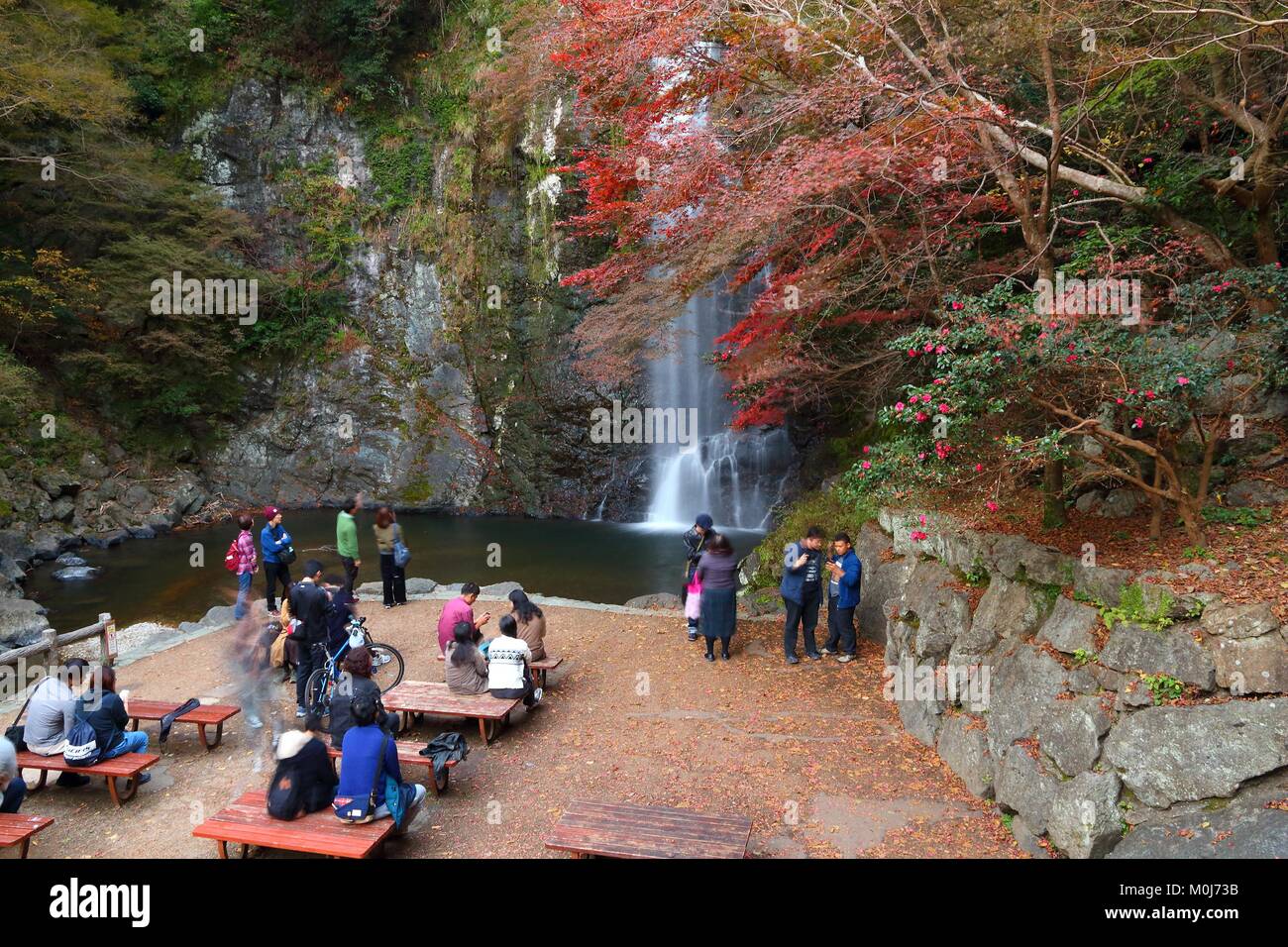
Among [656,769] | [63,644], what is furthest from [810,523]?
[63,644]

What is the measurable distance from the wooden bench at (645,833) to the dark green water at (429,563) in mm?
8629

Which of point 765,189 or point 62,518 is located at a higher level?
point 765,189

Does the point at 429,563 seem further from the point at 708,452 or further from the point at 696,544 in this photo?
the point at 696,544

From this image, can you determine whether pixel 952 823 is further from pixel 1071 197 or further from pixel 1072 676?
pixel 1071 197

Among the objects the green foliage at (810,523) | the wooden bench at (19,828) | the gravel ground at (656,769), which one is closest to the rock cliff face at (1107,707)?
the gravel ground at (656,769)

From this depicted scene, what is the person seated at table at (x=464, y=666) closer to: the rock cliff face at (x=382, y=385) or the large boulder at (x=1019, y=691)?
the large boulder at (x=1019, y=691)

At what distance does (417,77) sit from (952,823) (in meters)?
26.0

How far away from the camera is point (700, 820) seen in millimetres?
4711

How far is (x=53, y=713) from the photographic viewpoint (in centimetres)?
563

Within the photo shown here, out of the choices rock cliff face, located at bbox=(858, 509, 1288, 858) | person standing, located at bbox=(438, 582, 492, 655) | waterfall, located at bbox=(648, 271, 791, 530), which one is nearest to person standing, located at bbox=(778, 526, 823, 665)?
rock cliff face, located at bbox=(858, 509, 1288, 858)

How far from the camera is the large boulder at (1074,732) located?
176 inches

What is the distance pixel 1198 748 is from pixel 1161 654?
59 centimetres

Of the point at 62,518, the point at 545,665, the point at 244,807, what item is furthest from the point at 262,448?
the point at 244,807

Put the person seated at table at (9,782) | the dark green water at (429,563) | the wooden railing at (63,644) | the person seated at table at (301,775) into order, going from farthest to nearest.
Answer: the dark green water at (429,563) < the wooden railing at (63,644) < the person seated at table at (9,782) < the person seated at table at (301,775)
